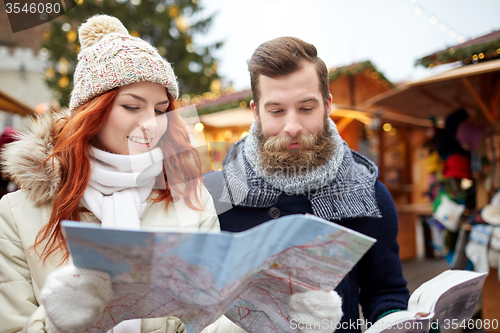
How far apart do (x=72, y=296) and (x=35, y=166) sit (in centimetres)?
60

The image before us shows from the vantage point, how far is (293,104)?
4.17ft

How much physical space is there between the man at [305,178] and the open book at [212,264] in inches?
19.3

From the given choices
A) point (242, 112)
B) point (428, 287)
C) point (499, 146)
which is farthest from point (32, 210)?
point (242, 112)

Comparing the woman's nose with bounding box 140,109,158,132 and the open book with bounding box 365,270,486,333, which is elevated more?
the woman's nose with bounding box 140,109,158,132

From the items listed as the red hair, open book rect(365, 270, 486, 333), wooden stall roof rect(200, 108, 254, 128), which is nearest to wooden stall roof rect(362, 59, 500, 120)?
wooden stall roof rect(200, 108, 254, 128)

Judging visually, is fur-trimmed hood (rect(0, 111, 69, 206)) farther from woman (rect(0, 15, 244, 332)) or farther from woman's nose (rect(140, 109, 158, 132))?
woman's nose (rect(140, 109, 158, 132))

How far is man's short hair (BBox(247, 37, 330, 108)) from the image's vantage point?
4.17 ft

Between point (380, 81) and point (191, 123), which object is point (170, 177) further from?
point (380, 81)

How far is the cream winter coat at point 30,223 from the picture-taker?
1045mm

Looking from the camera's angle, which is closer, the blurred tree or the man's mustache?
the man's mustache

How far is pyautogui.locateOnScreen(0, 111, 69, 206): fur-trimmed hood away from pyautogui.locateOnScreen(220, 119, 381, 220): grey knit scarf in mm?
618

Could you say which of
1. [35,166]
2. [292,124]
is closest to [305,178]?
[292,124]

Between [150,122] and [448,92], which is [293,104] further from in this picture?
[448,92]

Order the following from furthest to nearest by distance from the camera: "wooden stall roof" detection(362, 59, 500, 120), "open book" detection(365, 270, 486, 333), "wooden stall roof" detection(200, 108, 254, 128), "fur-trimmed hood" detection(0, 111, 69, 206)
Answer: "wooden stall roof" detection(200, 108, 254, 128)
"wooden stall roof" detection(362, 59, 500, 120)
"fur-trimmed hood" detection(0, 111, 69, 206)
"open book" detection(365, 270, 486, 333)
